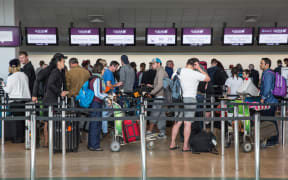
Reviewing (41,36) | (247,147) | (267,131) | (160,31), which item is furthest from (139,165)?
(41,36)

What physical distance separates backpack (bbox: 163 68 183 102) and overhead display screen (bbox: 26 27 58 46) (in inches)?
222

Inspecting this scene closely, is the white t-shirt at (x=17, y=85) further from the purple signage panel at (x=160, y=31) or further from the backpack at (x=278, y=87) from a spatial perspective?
the purple signage panel at (x=160, y=31)

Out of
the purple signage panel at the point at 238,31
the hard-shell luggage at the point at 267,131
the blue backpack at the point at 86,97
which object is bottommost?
the hard-shell luggage at the point at 267,131

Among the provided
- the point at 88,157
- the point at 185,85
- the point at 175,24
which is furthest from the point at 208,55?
the point at 88,157

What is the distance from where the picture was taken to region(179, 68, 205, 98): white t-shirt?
701 centimetres

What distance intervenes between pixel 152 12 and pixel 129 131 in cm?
724

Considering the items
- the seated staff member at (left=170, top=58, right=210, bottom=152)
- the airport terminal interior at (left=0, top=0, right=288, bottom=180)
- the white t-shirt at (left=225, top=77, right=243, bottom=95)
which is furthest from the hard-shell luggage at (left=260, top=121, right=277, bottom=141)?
the seated staff member at (left=170, top=58, right=210, bottom=152)

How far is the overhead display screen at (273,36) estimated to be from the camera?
41.9 feet

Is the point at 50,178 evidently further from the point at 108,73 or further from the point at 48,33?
the point at 48,33

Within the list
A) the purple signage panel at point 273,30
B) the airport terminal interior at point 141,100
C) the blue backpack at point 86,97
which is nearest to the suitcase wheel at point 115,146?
the airport terminal interior at point 141,100

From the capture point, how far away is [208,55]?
17.5 m

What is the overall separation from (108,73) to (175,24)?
673cm

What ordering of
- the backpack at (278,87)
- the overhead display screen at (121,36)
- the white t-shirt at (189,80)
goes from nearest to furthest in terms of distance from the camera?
the white t-shirt at (189,80) < the backpack at (278,87) < the overhead display screen at (121,36)

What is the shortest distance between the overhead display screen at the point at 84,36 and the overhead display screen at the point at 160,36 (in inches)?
65.0
